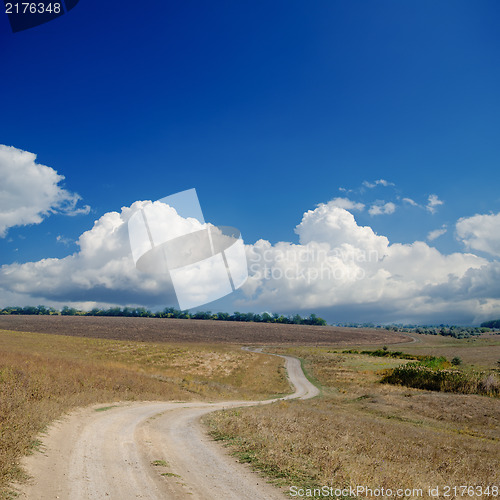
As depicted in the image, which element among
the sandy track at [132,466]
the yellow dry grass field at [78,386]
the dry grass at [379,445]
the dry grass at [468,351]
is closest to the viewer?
the sandy track at [132,466]

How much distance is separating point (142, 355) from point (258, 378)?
26.5m

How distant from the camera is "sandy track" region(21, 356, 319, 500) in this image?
8.81 meters

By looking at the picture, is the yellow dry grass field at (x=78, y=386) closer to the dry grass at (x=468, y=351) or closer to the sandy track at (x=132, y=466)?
the sandy track at (x=132, y=466)

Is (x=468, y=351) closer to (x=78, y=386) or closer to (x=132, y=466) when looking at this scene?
(x=78, y=386)

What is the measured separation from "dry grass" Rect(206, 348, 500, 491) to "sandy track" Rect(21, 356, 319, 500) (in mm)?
1142

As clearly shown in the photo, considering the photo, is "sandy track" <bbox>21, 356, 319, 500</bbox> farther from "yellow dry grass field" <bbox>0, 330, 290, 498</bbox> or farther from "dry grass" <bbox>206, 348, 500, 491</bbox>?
"dry grass" <bbox>206, 348, 500, 491</bbox>

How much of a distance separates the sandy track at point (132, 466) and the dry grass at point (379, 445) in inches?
45.0

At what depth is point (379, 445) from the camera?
53.0 ft

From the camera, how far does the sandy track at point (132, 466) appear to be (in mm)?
8812

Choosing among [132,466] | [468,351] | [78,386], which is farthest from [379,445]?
[468,351]

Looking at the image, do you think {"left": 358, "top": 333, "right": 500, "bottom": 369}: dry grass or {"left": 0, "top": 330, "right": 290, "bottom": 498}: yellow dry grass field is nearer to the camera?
{"left": 0, "top": 330, "right": 290, "bottom": 498}: yellow dry grass field

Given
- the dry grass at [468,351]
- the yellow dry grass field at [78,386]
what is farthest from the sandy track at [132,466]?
the dry grass at [468,351]

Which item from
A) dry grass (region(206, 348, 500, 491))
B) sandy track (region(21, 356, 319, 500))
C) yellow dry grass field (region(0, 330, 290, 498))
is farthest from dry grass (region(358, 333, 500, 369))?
sandy track (region(21, 356, 319, 500))

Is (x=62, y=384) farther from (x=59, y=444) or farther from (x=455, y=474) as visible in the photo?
(x=455, y=474)
